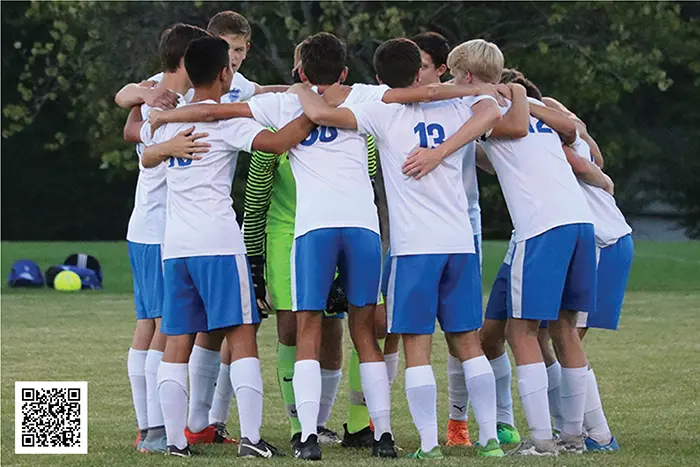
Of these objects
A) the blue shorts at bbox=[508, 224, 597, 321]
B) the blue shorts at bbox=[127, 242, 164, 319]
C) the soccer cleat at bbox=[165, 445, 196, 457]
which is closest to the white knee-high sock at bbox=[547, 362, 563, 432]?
the blue shorts at bbox=[508, 224, 597, 321]

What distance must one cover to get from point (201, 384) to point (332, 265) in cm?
126

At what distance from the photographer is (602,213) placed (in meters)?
7.66

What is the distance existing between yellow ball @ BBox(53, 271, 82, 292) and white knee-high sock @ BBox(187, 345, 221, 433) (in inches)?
614

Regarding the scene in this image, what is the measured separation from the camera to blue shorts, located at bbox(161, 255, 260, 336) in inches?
267

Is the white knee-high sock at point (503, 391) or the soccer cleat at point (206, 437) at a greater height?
the white knee-high sock at point (503, 391)

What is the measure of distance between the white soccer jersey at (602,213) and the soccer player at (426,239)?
1.01 meters

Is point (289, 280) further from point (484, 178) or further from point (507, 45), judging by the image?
point (484, 178)

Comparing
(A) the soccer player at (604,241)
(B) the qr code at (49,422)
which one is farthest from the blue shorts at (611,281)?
(B) the qr code at (49,422)

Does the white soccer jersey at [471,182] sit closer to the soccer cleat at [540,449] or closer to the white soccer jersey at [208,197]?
the white soccer jersey at [208,197]

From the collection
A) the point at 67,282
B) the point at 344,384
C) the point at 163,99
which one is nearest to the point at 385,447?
the point at 163,99

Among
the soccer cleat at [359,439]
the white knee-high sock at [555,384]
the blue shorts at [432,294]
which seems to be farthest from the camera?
the white knee-high sock at [555,384]

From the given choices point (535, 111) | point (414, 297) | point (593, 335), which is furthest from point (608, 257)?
point (593, 335)

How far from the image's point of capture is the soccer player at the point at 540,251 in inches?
271

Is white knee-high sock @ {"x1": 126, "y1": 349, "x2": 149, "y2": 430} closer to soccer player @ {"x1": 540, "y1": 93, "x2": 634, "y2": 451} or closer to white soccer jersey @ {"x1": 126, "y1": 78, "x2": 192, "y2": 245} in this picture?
white soccer jersey @ {"x1": 126, "y1": 78, "x2": 192, "y2": 245}
